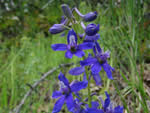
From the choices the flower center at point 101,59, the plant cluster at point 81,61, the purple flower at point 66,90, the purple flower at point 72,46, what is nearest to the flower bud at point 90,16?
the plant cluster at point 81,61

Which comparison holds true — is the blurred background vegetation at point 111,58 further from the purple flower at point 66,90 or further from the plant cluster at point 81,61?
the purple flower at point 66,90

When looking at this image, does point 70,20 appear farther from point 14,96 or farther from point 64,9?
point 14,96

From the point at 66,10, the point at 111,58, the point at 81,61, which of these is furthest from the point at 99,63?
the point at 111,58

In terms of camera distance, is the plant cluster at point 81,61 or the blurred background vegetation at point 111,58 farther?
the blurred background vegetation at point 111,58

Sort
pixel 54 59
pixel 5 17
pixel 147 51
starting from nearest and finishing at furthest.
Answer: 1. pixel 54 59
2. pixel 147 51
3. pixel 5 17

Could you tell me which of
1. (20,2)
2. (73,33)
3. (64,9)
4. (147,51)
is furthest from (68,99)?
(20,2)

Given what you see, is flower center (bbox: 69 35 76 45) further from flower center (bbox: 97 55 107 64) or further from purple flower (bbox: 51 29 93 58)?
flower center (bbox: 97 55 107 64)

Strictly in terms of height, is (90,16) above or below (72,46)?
above

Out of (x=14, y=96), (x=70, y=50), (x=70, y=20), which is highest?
(x=70, y=20)

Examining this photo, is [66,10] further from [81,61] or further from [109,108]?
[109,108]
